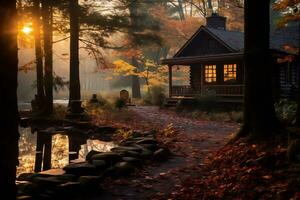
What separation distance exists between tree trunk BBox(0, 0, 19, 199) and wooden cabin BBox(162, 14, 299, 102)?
2114cm

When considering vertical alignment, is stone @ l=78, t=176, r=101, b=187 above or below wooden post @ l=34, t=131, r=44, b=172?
above

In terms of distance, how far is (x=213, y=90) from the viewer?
2609cm

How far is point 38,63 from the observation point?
23172 millimetres

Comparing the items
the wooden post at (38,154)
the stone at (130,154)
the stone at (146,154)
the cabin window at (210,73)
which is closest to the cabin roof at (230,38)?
the cabin window at (210,73)

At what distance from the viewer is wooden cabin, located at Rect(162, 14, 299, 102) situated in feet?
84.7

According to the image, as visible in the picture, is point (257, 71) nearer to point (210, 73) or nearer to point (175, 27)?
point (210, 73)

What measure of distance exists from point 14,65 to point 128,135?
10.5 metres

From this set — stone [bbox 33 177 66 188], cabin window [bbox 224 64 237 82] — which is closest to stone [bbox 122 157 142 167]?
stone [bbox 33 177 66 188]

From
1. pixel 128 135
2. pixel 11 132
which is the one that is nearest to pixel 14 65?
pixel 11 132

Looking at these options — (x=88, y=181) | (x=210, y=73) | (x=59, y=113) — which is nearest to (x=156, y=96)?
(x=210, y=73)

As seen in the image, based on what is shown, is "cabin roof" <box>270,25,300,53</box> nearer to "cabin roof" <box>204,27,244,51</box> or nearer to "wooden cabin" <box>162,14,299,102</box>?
"wooden cabin" <box>162,14,299,102</box>

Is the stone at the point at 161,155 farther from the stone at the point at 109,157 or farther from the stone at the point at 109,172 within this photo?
the stone at the point at 109,172

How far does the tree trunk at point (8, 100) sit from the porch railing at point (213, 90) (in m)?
21.0

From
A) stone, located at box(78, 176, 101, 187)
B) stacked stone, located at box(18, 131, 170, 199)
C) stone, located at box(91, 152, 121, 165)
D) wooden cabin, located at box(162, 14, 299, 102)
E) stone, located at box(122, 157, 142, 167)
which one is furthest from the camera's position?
wooden cabin, located at box(162, 14, 299, 102)
